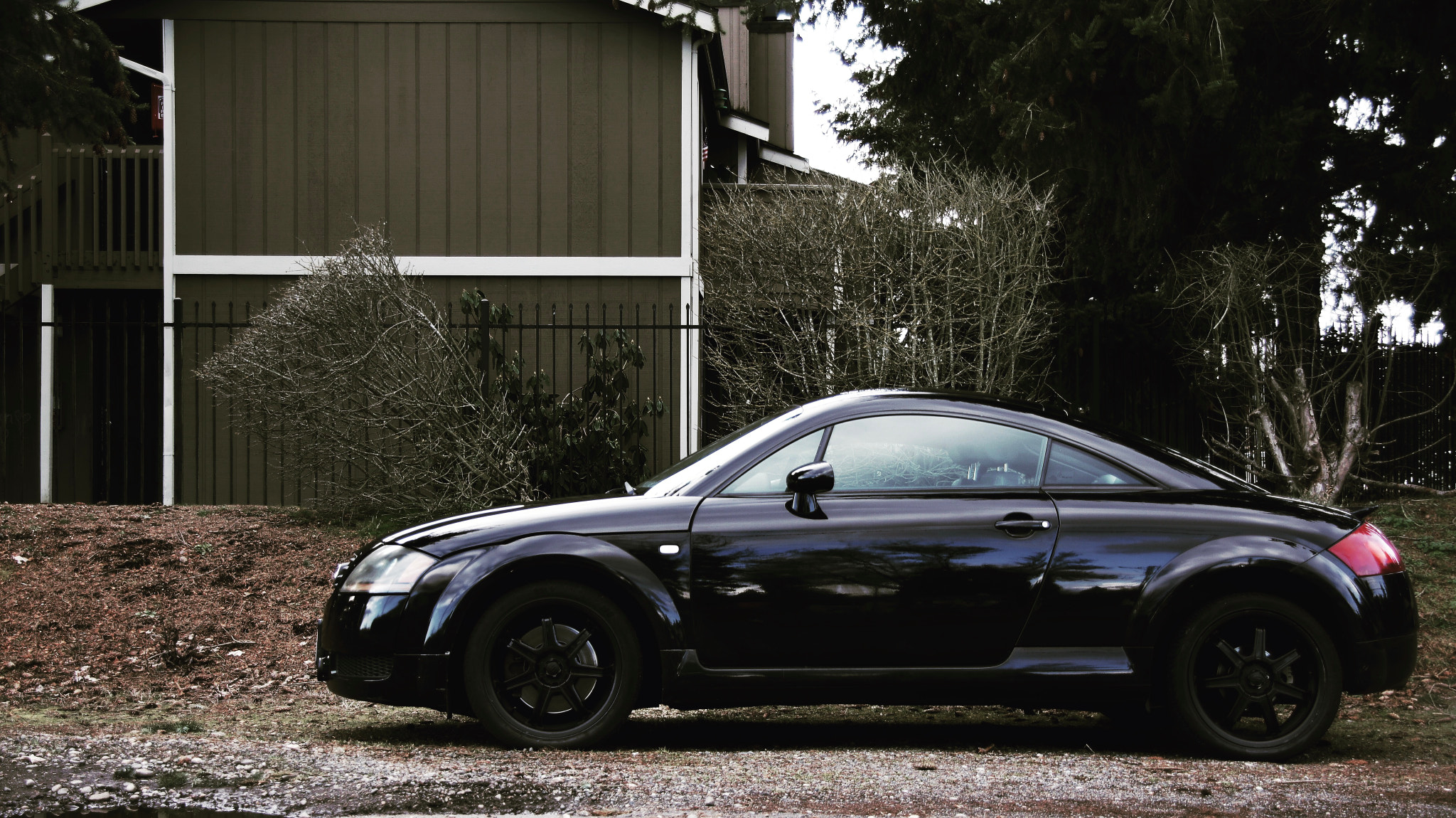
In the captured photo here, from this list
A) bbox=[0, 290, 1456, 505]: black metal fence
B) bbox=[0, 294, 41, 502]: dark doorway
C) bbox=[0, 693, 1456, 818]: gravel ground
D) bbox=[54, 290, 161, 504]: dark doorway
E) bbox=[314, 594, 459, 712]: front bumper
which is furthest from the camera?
bbox=[54, 290, 161, 504]: dark doorway

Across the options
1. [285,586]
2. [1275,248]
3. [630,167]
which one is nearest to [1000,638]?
[285,586]

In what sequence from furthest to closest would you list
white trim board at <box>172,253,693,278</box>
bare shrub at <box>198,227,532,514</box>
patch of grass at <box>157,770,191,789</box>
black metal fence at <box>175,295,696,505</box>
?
1. white trim board at <box>172,253,693,278</box>
2. black metal fence at <box>175,295,696,505</box>
3. bare shrub at <box>198,227,532,514</box>
4. patch of grass at <box>157,770,191,789</box>

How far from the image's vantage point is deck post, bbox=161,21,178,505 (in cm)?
1402

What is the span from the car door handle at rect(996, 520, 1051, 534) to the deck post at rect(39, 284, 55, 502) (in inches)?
463

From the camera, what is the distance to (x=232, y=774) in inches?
178

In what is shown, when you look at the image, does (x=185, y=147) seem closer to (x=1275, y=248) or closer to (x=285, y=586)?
(x=285, y=586)

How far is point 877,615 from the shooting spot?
16.5 feet

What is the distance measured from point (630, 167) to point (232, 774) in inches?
427

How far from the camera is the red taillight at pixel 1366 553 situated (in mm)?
5051

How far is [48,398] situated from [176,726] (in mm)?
9913

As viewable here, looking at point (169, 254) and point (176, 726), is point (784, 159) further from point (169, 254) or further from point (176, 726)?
point (176, 726)

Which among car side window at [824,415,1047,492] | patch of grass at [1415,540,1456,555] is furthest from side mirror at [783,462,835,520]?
patch of grass at [1415,540,1456,555]

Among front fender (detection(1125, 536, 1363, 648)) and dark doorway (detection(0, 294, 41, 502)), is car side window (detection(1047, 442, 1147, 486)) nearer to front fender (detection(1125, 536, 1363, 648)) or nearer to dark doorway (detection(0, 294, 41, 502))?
front fender (detection(1125, 536, 1363, 648))

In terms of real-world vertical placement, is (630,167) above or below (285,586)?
above
